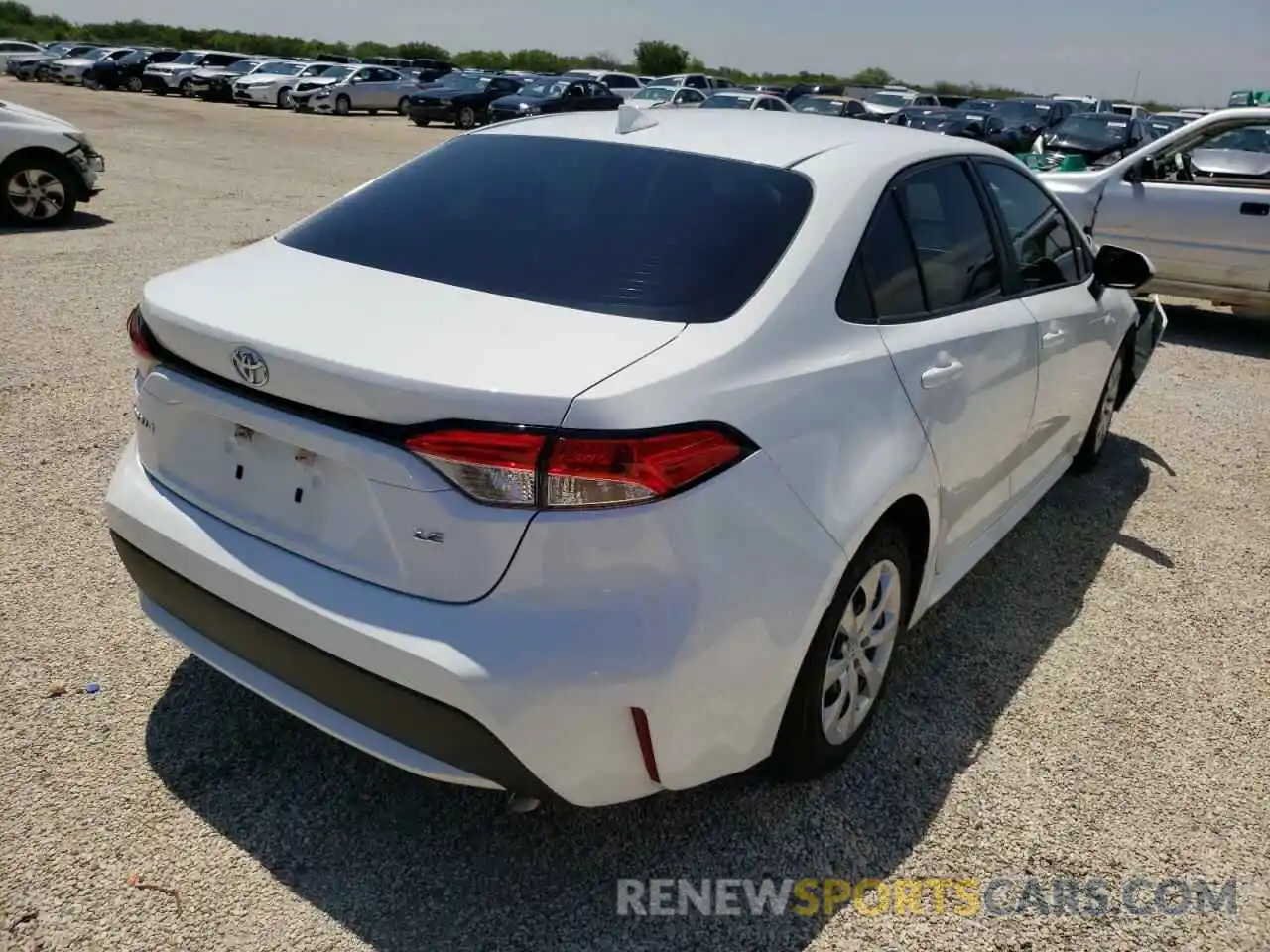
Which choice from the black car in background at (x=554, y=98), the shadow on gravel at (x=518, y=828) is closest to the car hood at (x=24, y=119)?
the shadow on gravel at (x=518, y=828)

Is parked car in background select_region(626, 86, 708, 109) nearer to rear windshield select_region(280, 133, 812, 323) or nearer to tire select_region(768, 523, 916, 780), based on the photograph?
rear windshield select_region(280, 133, 812, 323)

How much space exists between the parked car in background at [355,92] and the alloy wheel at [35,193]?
25052 millimetres

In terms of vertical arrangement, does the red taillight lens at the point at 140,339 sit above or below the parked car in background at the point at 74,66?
below

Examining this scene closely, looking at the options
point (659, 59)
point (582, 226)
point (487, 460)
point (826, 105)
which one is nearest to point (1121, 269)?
point (582, 226)

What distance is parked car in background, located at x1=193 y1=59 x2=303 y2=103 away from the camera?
37.3 meters

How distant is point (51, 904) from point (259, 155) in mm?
18613

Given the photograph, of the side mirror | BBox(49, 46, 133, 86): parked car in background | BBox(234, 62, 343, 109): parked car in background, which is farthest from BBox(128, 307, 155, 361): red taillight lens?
BBox(49, 46, 133, 86): parked car in background

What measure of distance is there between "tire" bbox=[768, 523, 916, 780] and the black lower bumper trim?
74cm

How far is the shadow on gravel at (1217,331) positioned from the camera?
329 inches

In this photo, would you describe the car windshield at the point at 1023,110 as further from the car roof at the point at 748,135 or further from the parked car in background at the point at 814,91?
the car roof at the point at 748,135

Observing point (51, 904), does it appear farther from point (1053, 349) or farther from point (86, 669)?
point (1053, 349)

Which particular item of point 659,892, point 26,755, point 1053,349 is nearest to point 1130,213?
point 1053,349

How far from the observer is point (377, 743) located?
2.25 meters

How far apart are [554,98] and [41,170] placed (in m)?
19.3
